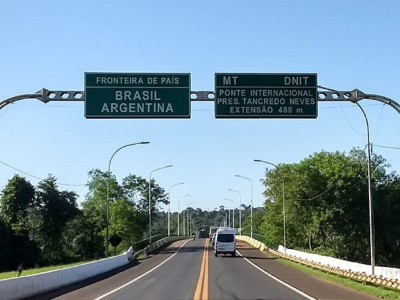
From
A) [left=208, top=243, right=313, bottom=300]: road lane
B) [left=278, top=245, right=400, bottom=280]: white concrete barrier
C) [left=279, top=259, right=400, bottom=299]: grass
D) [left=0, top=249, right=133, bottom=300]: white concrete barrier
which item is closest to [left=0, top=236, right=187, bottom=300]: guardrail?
[left=0, top=249, right=133, bottom=300]: white concrete barrier

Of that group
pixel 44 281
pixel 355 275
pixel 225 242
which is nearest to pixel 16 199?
pixel 225 242

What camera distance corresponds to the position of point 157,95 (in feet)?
75.7

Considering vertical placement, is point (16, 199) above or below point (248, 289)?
above

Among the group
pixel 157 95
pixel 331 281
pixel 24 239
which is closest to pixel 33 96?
pixel 157 95

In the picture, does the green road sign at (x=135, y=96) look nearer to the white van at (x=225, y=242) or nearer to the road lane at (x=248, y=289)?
the road lane at (x=248, y=289)

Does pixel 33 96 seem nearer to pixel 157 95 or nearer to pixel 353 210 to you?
pixel 157 95

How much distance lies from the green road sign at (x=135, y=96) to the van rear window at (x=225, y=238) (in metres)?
36.7

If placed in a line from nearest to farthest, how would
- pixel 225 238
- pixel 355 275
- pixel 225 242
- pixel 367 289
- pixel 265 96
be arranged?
pixel 265 96
pixel 367 289
pixel 355 275
pixel 225 242
pixel 225 238

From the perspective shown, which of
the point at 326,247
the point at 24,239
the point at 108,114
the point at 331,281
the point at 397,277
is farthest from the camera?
the point at 326,247

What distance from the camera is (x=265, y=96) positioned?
76.2ft

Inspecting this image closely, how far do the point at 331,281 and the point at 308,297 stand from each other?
29.8 ft

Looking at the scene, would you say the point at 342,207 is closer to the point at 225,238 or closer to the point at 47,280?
the point at 225,238

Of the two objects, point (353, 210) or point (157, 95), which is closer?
point (157, 95)

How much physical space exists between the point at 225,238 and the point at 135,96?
37517 mm
